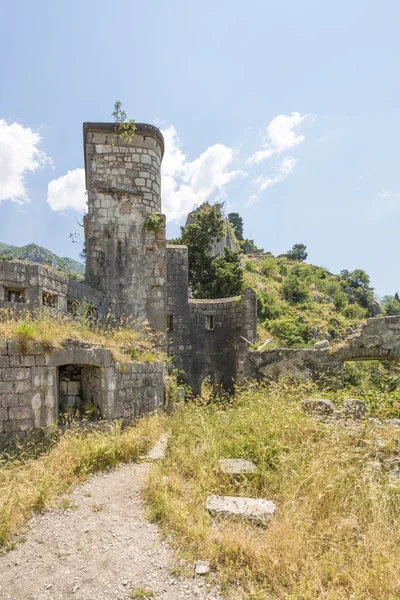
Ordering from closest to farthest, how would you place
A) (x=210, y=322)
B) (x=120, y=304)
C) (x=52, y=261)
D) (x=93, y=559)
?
(x=93, y=559) < (x=120, y=304) < (x=52, y=261) < (x=210, y=322)

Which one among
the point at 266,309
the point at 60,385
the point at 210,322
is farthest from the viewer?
the point at 266,309

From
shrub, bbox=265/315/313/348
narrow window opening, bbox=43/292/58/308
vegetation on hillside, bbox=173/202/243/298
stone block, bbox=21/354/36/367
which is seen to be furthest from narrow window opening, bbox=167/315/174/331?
shrub, bbox=265/315/313/348

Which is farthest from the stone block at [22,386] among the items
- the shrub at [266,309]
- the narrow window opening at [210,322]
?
the shrub at [266,309]

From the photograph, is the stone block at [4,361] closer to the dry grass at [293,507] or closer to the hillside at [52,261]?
the dry grass at [293,507]

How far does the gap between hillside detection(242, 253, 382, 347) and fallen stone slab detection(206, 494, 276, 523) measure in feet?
66.3

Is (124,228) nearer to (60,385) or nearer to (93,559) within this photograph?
(60,385)

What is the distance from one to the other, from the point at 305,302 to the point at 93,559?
43.7 metres

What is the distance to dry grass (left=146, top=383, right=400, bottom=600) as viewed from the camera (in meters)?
3.07

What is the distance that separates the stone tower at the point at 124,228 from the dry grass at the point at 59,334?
119 cm

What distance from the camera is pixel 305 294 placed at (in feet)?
153

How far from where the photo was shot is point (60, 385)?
714 centimetres

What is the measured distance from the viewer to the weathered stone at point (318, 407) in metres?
5.92

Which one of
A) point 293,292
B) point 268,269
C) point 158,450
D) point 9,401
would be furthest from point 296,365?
point 268,269

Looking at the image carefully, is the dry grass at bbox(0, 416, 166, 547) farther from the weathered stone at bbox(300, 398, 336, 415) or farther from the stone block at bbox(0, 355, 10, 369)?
the weathered stone at bbox(300, 398, 336, 415)
